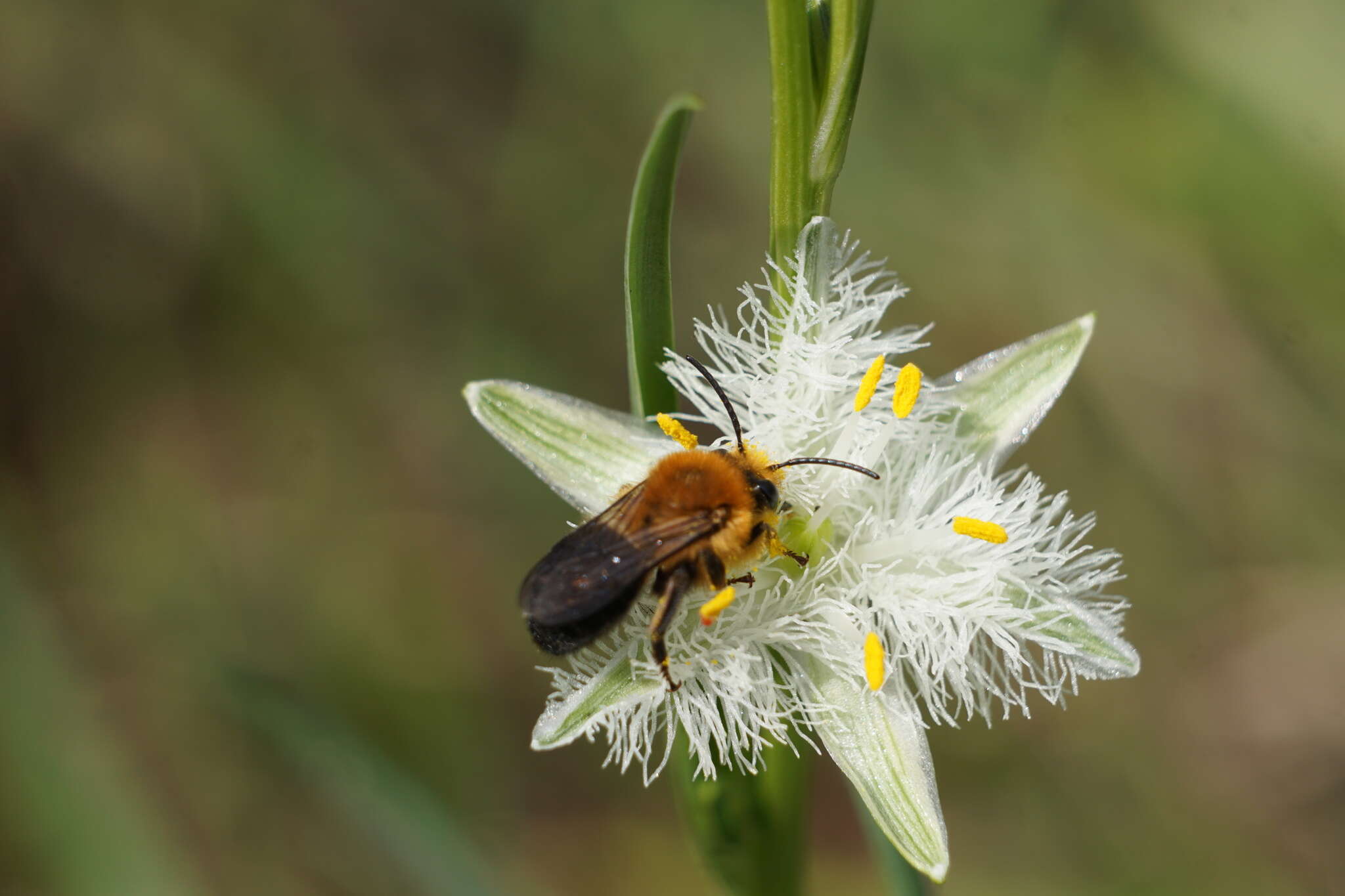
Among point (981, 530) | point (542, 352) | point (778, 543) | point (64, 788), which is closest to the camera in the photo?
point (981, 530)

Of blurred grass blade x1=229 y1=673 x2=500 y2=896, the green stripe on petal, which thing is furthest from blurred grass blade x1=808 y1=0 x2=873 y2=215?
blurred grass blade x1=229 y1=673 x2=500 y2=896

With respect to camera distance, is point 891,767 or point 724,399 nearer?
point 891,767

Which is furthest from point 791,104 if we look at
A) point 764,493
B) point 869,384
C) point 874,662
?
point 874,662

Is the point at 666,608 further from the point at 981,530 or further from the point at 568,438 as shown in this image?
the point at 981,530

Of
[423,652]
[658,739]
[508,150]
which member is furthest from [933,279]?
[658,739]

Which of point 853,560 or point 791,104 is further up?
point 791,104

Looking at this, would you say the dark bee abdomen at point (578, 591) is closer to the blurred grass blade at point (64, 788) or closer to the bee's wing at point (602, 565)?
the bee's wing at point (602, 565)

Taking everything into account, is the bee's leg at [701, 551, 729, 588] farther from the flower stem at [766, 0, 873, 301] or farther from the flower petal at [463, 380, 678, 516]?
the flower stem at [766, 0, 873, 301]

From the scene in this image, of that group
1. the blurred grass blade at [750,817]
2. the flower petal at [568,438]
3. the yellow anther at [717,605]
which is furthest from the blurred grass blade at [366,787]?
the yellow anther at [717,605]
